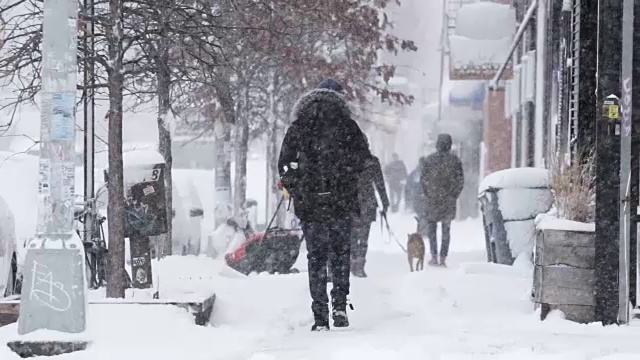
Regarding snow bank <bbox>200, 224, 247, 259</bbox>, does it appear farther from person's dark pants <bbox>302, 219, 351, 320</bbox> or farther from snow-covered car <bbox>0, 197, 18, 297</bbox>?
person's dark pants <bbox>302, 219, 351, 320</bbox>

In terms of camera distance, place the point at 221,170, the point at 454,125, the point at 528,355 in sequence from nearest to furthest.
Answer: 1. the point at 528,355
2. the point at 221,170
3. the point at 454,125

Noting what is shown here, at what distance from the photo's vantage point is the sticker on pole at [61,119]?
7.05 m

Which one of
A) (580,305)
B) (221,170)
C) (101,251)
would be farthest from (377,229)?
(580,305)

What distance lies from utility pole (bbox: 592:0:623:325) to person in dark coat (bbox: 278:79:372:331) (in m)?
1.71

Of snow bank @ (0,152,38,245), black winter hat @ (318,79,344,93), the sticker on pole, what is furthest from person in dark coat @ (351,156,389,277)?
the sticker on pole

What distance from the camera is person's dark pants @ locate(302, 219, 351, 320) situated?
8.48m

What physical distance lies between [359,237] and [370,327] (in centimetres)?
480

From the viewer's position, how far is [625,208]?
831cm

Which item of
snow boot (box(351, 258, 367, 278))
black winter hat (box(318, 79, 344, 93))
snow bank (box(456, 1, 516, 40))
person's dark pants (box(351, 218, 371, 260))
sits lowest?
snow boot (box(351, 258, 367, 278))

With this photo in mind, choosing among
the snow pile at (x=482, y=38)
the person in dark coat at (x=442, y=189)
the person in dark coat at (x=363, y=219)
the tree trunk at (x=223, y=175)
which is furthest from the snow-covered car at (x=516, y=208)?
the snow pile at (x=482, y=38)

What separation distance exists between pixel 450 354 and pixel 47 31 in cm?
301

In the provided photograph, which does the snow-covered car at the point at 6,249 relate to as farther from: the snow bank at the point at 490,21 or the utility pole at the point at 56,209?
the snow bank at the point at 490,21

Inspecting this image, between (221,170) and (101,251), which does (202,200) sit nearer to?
(221,170)

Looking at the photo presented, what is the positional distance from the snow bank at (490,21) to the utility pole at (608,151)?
15.0m
